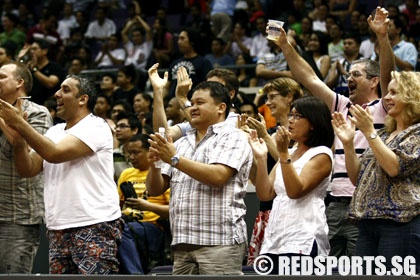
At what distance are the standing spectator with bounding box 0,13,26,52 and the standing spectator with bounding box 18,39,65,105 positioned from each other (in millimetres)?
4196

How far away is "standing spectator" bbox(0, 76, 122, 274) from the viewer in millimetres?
6027

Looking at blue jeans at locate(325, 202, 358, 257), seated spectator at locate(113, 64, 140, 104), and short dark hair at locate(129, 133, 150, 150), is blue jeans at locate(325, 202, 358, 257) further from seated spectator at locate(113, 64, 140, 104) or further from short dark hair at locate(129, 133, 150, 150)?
seated spectator at locate(113, 64, 140, 104)

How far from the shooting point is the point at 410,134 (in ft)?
18.6

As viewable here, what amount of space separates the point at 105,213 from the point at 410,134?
194cm

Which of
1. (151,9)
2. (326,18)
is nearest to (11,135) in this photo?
(326,18)

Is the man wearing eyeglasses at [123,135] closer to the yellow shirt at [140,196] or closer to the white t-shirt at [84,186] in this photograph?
the yellow shirt at [140,196]

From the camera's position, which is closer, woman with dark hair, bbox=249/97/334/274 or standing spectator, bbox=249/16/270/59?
woman with dark hair, bbox=249/97/334/274

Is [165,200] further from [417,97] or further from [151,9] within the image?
[151,9]

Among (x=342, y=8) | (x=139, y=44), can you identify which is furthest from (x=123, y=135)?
(x=342, y=8)

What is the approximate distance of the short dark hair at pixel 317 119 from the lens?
6102 millimetres

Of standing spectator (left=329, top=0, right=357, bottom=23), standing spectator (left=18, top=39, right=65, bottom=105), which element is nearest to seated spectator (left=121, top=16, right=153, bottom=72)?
standing spectator (left=329, top=0, right=357, bottom=23)

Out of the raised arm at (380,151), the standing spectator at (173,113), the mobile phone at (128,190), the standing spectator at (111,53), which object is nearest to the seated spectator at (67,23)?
the standing spectator at (111,53)

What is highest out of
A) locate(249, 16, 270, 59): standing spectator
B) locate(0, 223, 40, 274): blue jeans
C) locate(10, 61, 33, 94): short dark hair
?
locate(249, 16, 270, 59): standing spectator

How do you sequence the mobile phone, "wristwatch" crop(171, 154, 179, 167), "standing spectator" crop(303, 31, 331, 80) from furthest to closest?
"standing spectator" crop(303, 31, 331, 80)
the mobile phone
"wristwatch" crop(171, 154, 179, 167)
